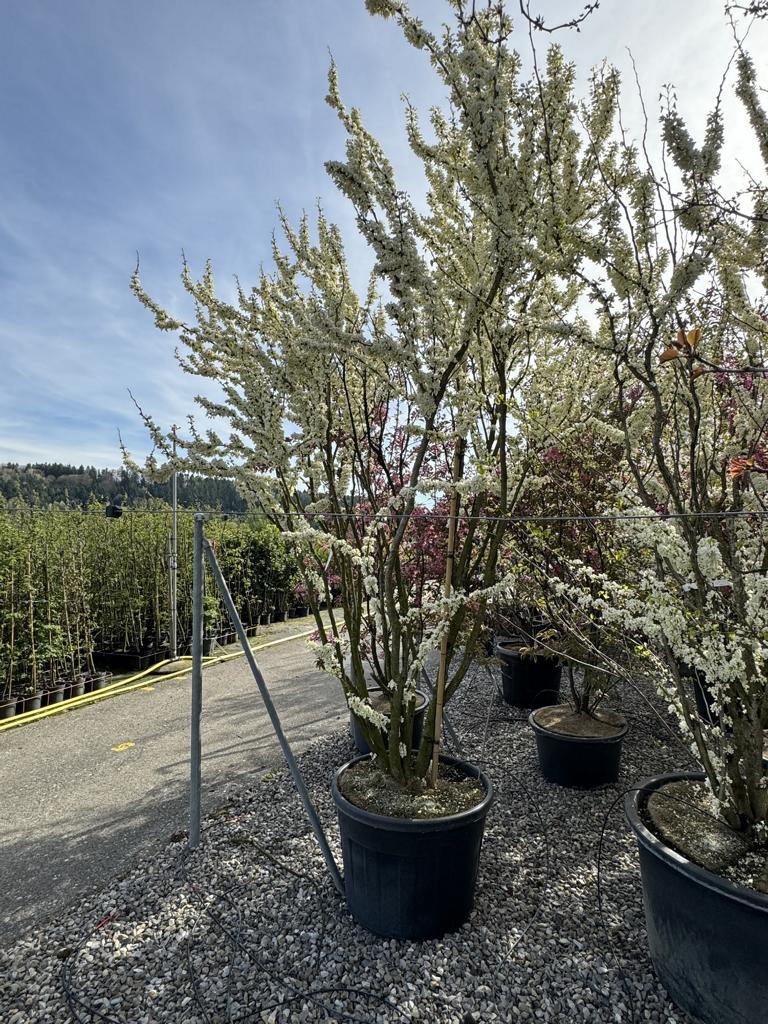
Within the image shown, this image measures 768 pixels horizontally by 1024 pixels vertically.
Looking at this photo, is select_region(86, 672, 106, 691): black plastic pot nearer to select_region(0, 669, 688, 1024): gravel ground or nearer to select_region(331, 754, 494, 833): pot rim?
Answer: select_region(0, 669, 688, 1024): gravel ground

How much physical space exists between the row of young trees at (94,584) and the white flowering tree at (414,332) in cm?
220

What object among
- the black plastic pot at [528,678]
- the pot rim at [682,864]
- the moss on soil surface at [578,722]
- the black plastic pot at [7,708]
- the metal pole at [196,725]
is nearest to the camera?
the pot rim at [682,864]

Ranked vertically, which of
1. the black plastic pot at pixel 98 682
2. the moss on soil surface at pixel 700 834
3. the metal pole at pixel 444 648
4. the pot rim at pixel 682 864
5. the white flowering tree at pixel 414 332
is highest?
the white flowering tree at pixel 414 332

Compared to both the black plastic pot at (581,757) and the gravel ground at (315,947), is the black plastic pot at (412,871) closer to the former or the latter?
the gravel ground at (315,947)

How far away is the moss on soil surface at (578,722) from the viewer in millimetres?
3131

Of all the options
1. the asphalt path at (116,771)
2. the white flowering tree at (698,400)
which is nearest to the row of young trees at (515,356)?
the white flowering tree at (698,400)

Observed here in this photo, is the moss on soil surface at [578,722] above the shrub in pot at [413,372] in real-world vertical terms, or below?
below

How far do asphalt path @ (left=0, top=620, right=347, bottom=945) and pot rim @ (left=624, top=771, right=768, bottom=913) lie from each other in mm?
2089

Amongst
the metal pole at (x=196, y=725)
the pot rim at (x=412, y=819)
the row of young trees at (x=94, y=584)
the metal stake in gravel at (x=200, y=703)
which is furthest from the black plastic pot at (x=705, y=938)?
the row of young trees at (x=94, y=584)

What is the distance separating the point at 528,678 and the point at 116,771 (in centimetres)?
298

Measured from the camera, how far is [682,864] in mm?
1639

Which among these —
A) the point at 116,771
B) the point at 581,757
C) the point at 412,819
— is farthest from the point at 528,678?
the point at 116,771

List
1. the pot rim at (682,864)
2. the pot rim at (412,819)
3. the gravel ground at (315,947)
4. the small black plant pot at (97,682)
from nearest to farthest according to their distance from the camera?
1. the pot rim at (682,864)
2. the gravel ground at (315,947)
3. the pot rim at (412,819)
4. the small black plant pot at (97,682)

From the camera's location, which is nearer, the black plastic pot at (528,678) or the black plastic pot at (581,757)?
the black plastic pot at (581,757)
